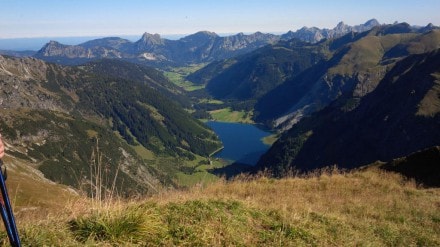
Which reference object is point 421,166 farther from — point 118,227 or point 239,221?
point 118,227

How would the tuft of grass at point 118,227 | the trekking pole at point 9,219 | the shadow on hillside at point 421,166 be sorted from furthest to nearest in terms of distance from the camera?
the shadow on hillside at point 421,166 → the tuft of grass at point 118,227 → the trekking pole at point 9,219

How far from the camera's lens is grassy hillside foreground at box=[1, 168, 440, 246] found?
755 cm

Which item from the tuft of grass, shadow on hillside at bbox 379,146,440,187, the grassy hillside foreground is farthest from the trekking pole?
shadow on hillside at bbox 379,146,440,187

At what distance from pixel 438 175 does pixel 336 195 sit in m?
7.74

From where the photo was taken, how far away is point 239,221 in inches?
378

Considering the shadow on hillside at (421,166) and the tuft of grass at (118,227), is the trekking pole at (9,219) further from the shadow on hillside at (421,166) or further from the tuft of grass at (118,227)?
the shadow on hillside at (421,166)

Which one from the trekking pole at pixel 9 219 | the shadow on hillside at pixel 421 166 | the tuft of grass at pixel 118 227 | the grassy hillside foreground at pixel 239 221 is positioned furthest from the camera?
the shadow on hillside at pixel 421 166

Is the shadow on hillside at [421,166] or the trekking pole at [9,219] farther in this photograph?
the shadow on hillside at [421,166]

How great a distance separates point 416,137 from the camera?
587 feet

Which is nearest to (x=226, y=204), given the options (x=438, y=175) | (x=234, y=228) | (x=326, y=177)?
(x=234, y=228)

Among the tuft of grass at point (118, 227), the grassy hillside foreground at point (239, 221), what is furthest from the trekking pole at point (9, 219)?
the tuft of grass at point (118, 227)

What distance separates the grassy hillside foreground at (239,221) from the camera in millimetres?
7551

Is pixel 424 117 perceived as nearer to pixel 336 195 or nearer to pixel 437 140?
pixel 437 140

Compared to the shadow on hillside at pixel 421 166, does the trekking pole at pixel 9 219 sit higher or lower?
higher
